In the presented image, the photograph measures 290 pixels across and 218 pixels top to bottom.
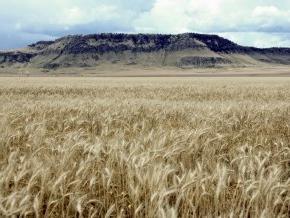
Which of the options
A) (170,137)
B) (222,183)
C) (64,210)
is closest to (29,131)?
(170,137)

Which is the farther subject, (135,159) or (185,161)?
(185,161)

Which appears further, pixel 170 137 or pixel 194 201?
pixel 170 137

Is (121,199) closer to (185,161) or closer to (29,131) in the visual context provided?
(185,161)

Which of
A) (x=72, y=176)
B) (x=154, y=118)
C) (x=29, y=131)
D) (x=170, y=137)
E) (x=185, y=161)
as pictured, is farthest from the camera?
(x=154, y=118)

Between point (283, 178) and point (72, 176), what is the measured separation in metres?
2.32

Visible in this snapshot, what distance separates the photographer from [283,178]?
5.05 meters

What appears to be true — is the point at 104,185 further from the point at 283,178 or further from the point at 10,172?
the point at 283,178

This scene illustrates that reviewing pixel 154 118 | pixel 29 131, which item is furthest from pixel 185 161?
pixel 154 118

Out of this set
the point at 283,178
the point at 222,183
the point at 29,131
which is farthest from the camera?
the point at 29,131

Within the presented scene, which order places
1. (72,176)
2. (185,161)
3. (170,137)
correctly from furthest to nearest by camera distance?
(170,137)
(185,161)
(72,176)

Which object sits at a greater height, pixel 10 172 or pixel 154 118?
pixel 10 172

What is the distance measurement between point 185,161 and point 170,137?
0.94 metres

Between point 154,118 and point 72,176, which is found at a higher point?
point 72,176

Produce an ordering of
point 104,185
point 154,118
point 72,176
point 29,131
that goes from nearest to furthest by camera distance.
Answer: point 104,185 < point 72,176 < point 29,131 < point 154,118
